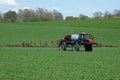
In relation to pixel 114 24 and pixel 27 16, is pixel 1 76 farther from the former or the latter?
pixel 27 16

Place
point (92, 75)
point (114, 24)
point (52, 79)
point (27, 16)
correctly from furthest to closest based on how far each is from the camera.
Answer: point (27, 16) → point (114, 24) → point (92, 75) → point (52, 79)

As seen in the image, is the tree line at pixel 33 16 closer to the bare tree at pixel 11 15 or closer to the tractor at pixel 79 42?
the bare tree at pixel 11 15

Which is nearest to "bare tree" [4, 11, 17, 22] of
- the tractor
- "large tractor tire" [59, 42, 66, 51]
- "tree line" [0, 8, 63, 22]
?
"tree line" [0, 8, 63, 22]

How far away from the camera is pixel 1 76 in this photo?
48.0 feet

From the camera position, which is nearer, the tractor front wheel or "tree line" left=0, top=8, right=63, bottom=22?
the tractor front wheel

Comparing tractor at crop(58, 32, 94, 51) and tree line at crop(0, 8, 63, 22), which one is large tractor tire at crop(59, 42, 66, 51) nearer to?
tractor at crop(58, 32, 94, 51)

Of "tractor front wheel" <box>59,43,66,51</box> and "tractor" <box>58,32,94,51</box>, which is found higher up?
"tractor" <box>58,32,94,51</box>

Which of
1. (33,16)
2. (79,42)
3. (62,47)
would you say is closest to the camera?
(79,42)

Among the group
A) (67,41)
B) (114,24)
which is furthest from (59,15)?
(67,41)

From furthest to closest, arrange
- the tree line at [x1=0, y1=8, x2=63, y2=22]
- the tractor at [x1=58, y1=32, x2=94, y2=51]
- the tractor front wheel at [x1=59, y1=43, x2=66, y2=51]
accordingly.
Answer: the tree line at [x1=0, y1=8, x2=63, y2=22] < the tractor front wheel at [x1=59, y1=43, x2=66, y2=51] < the tractor at [x1=58, y1=32, x2=94, y2=51]

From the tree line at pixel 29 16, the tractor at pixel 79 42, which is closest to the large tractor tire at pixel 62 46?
the tractor at pixel 79 42

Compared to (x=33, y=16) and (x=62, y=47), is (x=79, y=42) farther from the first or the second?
(x=33, y=16)

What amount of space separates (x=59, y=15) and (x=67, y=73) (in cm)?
16230

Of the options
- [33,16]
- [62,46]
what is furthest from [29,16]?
[62,46]
